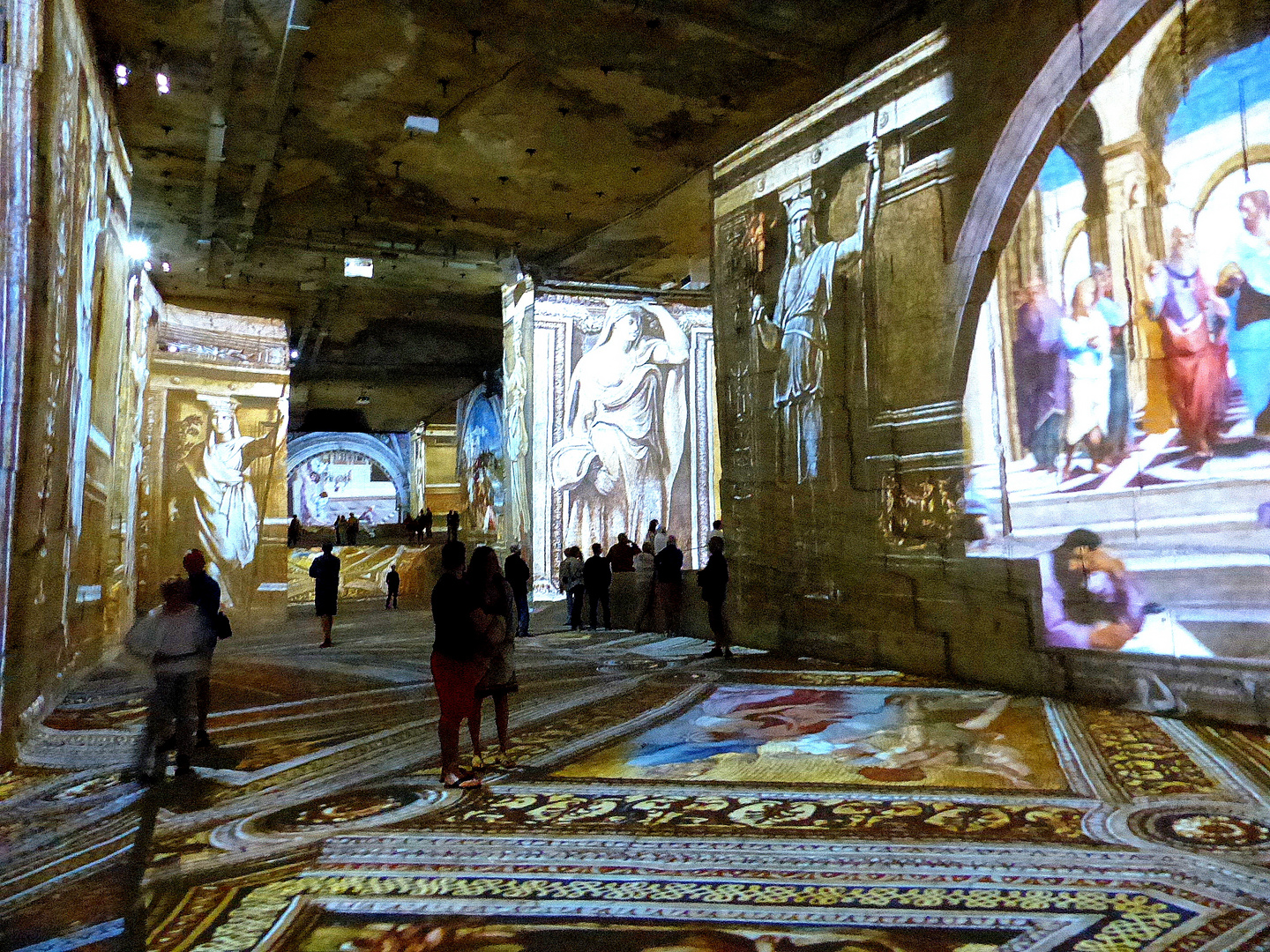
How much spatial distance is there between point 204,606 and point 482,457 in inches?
780

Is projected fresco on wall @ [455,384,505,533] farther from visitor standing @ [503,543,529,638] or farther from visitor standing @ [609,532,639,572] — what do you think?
visitor standing @ [503,543,529,638]

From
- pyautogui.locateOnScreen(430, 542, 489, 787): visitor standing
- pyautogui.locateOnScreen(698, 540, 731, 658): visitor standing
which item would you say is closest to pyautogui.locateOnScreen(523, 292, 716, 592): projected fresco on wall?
pyautogui.locateOnScreen(698, 540, 731, 658): visitor standing

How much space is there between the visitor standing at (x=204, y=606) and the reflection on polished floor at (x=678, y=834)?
0.41m

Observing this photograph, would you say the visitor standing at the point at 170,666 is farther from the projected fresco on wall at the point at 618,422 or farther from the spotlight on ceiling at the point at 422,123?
the projected fresco on wall at the point at 618,422

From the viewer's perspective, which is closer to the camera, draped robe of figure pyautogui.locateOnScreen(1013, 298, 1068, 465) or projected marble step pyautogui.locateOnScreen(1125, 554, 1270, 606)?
projected marble step pyautogui.locateOnScreen(1125, 554, 1270, 606)

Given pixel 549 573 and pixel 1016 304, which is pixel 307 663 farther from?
pixel 1016 304

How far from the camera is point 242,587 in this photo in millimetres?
17391

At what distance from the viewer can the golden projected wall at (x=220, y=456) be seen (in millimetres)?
16781

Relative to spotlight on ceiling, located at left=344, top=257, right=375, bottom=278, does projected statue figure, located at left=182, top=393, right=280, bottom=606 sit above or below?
below

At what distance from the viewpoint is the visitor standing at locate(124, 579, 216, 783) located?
5.25 meters

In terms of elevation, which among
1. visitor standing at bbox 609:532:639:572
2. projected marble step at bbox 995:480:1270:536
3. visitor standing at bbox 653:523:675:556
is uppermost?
projected marble step at bbox 995:480:1270:536

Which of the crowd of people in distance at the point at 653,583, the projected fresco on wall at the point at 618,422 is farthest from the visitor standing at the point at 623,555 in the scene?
the projected fresco on wall at the point at 618,422

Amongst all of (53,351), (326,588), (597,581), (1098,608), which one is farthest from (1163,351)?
(326,588)

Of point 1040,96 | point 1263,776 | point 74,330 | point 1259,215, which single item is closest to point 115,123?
point 74,330
